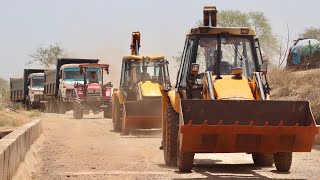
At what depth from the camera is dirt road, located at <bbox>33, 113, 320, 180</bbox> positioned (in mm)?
10214

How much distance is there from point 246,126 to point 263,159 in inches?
92.9

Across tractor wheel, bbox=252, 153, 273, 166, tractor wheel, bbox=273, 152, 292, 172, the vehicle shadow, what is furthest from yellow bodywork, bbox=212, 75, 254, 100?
tractor wheel, bbox=252, 153, 273, 166

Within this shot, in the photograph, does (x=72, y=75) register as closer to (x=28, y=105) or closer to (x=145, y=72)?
(x=28, y=105)

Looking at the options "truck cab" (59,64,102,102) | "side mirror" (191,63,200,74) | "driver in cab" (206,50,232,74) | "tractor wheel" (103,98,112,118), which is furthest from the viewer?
"truck cab" (59,64,102,102)

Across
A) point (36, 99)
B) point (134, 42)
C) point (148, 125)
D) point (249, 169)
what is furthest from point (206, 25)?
point (36, 99)

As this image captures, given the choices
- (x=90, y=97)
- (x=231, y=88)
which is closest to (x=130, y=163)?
(x=231, y=88)

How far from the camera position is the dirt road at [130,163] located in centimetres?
1021

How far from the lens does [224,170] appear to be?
11.0m

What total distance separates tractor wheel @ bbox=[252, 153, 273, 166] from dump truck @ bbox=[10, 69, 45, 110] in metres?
31.2

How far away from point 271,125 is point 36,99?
113 feet

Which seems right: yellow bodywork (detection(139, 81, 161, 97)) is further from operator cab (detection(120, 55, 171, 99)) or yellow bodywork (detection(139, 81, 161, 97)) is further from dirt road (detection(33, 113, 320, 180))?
dirt road (detection(33, 113, 320, 180))

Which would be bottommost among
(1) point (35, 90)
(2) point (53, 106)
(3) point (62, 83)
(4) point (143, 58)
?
(2) point (53, 106)

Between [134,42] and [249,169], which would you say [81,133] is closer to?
[134,42]

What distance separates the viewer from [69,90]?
32.9 metres
